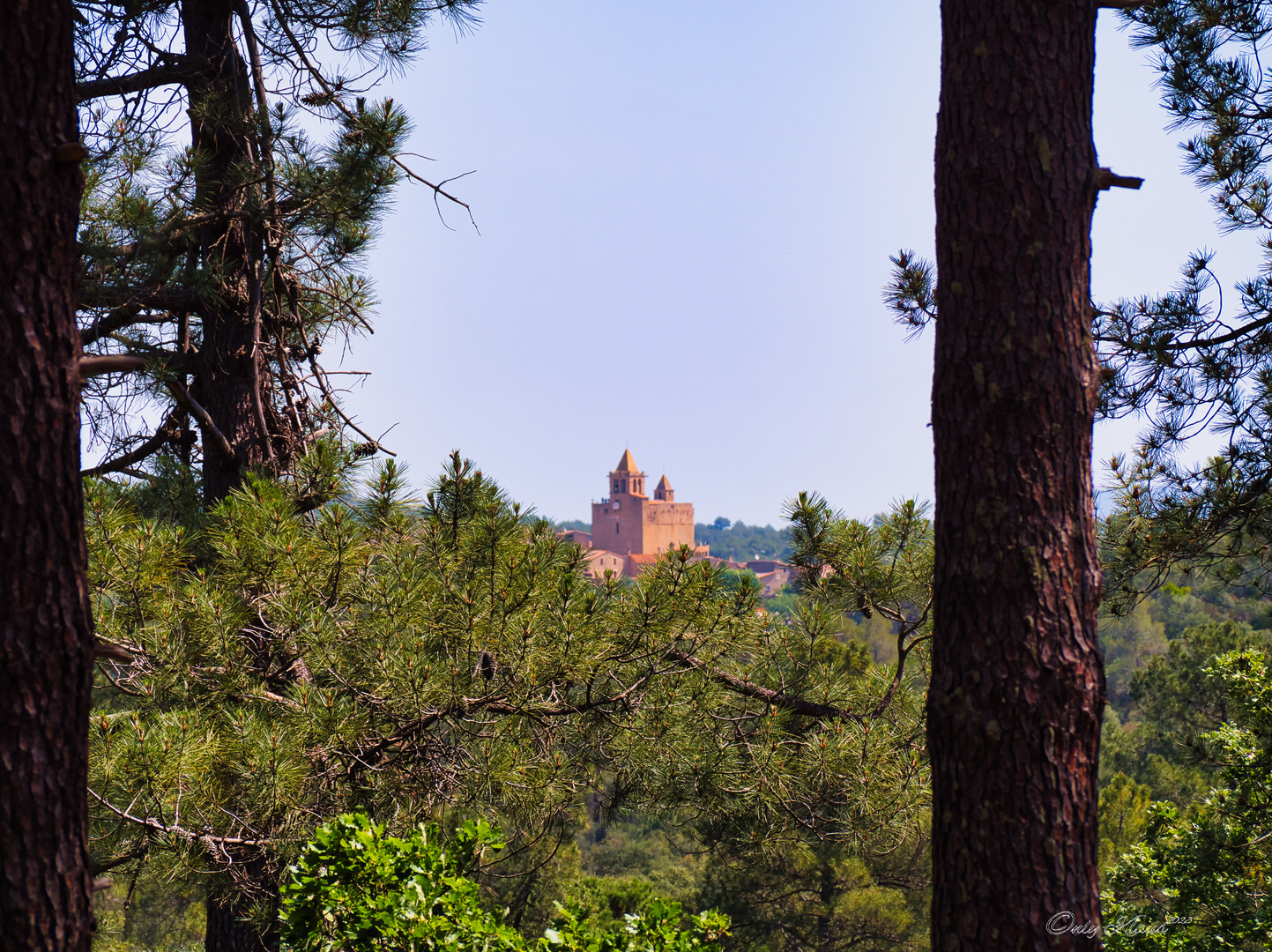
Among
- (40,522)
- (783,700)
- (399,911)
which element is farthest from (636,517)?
(40,522)

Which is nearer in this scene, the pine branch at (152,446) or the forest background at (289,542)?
the forest background at (289,542)

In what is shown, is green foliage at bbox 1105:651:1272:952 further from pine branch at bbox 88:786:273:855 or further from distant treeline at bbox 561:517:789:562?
distant treeline at bbox 561:517:789:562

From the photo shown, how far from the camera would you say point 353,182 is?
4.04m

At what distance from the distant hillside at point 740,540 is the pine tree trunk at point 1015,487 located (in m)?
79.0

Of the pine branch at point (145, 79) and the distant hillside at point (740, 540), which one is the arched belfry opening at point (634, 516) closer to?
the distant hillside at point (740, 540)

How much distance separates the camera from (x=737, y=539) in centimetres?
12006

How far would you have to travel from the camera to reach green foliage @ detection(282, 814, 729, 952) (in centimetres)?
277

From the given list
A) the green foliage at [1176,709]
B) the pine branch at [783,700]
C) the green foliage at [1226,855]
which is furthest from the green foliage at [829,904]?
the pine branch at [783,700]

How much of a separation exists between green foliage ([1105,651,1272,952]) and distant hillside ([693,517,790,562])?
74.7m

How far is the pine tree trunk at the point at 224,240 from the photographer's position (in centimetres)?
398

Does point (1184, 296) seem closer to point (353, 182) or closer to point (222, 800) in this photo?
point (353, 182)

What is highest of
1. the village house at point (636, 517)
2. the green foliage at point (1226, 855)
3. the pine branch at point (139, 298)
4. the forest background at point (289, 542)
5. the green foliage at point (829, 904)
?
the village house at point (636, 517)

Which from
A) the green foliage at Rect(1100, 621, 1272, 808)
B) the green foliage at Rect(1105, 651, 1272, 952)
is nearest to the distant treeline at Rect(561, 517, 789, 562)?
the green foliage at Rect(1100, 621, 1272, 808)

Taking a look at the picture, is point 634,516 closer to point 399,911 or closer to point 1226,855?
point 1226,855
